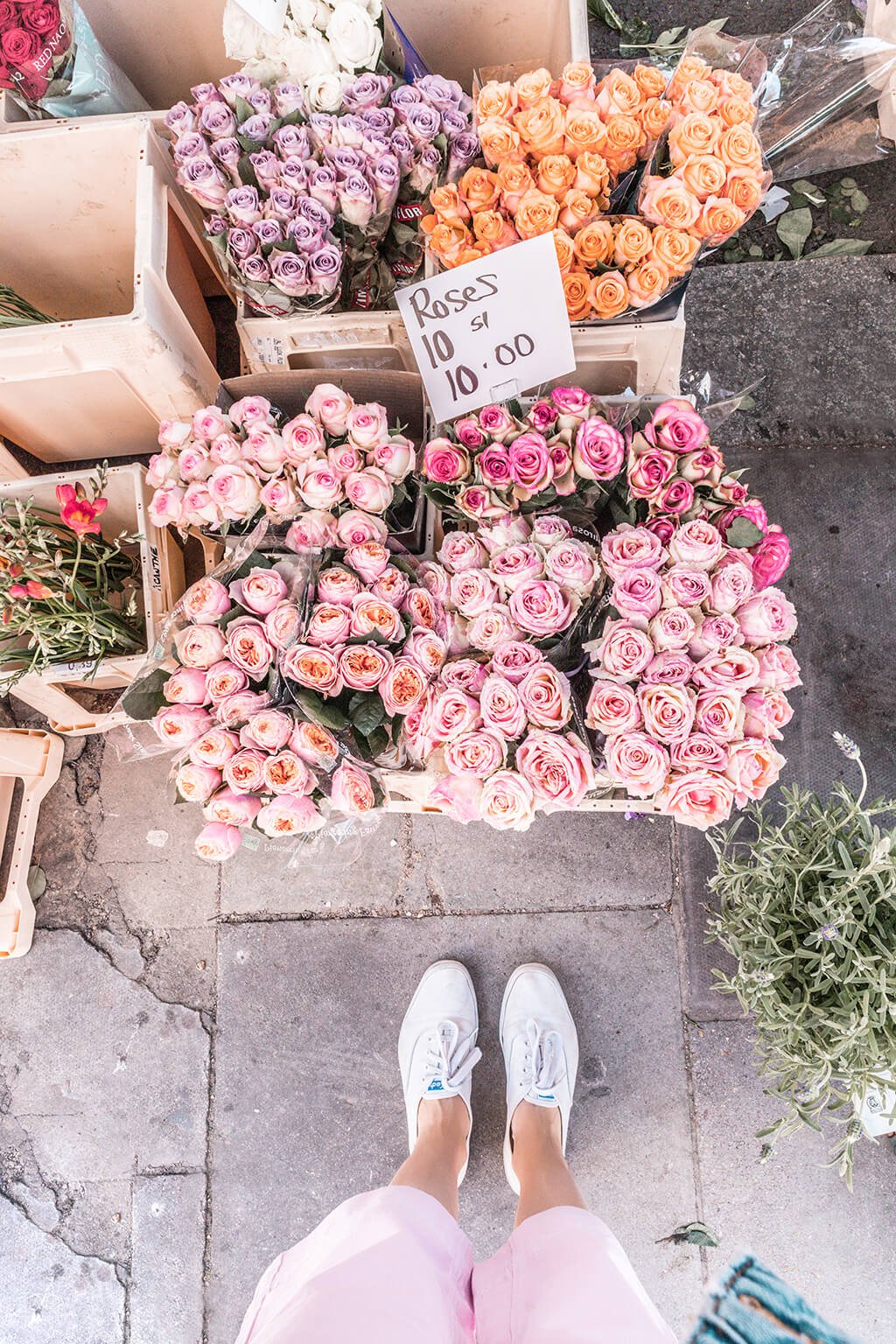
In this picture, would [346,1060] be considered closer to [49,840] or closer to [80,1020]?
[80,1020]

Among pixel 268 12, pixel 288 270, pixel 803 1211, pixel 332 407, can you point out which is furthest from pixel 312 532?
pixel 803 1211

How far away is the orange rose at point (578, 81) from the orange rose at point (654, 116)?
0.09 metres

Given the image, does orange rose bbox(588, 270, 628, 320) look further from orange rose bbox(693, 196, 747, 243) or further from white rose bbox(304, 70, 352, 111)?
white rose bbox(304, 70, 352, 111)

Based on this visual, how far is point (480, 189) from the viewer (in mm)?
1221

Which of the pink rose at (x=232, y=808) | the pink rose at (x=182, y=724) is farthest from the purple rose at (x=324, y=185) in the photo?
the pink rose at (x=232, y=808)

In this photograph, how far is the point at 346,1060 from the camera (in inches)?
72.2

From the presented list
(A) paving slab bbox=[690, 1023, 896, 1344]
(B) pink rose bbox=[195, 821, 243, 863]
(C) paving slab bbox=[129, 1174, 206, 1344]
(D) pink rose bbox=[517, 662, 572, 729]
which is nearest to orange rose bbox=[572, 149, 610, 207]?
(D) pink rose bbox=[517, 662, 572, 729]

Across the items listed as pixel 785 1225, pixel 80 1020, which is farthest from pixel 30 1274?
pixel 785 1225

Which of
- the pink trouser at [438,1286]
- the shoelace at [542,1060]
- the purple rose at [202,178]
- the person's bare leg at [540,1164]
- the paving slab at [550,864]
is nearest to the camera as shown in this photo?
the pink trouser at [438,1286]

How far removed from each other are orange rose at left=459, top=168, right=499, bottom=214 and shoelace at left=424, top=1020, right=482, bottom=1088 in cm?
162

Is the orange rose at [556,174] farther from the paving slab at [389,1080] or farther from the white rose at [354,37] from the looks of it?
the paving slab at [389,1080]

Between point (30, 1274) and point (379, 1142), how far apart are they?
86cm

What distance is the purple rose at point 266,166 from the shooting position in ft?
4.23

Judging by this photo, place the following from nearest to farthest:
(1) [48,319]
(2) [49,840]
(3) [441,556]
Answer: (3) [441,556] < (1) [48,319] < (2) [49,840]
